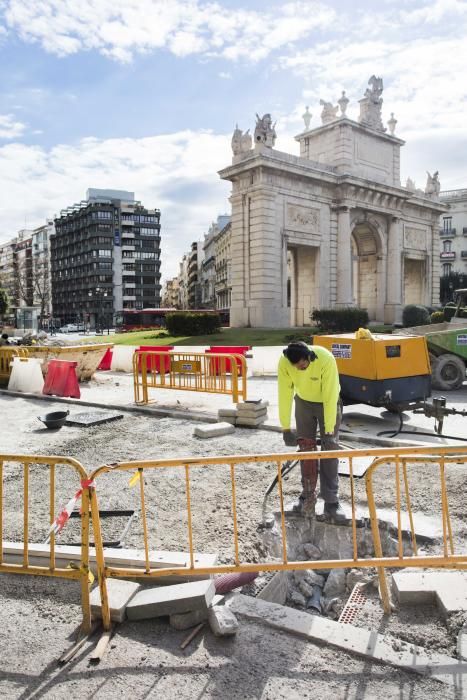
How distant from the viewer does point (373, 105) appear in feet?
115

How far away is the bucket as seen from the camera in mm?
8781

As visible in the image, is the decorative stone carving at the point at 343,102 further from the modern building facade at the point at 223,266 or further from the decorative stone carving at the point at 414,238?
the modern building facade at the point at 223,266

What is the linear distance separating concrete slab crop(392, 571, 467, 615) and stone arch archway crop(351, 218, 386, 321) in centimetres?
3335

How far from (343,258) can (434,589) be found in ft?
98.7

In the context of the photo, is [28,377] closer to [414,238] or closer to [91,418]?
[91,418]

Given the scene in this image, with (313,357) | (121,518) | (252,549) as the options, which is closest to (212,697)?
(252,549)

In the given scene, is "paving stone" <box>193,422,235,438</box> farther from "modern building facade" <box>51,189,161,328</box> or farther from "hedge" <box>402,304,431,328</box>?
"modern building facade" <box>51,189,161,328</box>

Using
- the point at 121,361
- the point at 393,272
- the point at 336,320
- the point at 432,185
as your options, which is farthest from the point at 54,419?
the point at 432,185

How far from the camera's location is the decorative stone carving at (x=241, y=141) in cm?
2847

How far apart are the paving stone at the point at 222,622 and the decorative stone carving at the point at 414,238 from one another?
3801 cm

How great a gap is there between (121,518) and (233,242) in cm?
2589

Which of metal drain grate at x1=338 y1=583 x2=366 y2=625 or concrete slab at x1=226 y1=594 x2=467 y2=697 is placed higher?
concrete slab at x1=226 y1=594 x2=467 y2=697

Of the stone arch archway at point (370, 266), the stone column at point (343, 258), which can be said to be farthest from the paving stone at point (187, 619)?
the stone arch archway at point (370, 266)

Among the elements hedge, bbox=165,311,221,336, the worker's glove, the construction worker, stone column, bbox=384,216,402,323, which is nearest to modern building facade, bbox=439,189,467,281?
stone column, bbox=384,216,402,323
